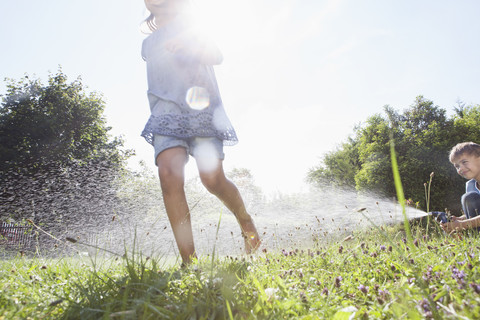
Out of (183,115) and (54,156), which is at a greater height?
(54,156)

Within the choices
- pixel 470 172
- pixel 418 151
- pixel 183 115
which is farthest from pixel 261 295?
pixel 418 151

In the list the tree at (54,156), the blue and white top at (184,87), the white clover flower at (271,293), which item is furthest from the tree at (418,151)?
the tree at (54,156)

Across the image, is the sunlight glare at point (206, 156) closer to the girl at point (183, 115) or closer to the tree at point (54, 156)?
the girl at point (183, 115)

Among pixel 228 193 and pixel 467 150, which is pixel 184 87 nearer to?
pixel 228 193

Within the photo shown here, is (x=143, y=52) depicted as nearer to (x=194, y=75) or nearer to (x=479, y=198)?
(x=194, y=75)

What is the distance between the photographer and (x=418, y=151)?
13914 mm

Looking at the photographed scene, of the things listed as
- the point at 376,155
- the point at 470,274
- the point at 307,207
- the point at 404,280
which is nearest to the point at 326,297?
the point at 404,280

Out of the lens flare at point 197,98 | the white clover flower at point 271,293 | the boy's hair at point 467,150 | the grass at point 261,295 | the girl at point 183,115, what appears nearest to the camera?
the grass at point 261,295

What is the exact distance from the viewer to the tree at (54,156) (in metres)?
14.6

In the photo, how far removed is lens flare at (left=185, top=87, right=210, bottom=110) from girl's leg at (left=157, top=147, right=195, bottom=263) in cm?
42

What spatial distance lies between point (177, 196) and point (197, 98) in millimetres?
903

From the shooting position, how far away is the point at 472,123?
1559cm

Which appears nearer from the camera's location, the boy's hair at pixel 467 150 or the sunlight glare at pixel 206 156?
the sunlight glare at pixel 206 156

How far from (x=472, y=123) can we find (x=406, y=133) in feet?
12.1
